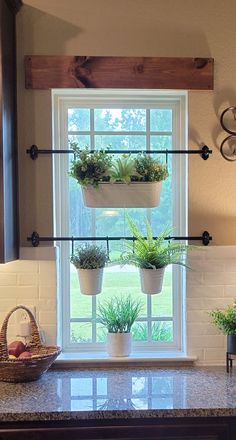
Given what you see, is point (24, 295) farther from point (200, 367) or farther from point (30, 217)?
point (200, 367)

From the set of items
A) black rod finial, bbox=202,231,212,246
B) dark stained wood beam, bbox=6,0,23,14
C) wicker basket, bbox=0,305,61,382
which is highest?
dark stained wood beam, bbox=6,0,23,14

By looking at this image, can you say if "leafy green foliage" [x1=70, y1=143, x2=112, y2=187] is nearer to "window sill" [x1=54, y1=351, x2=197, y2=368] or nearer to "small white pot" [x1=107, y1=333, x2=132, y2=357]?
"small white pot" [x1=107, y1=333, x2=132, y2=357]

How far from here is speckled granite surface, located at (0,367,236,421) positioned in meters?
1.71

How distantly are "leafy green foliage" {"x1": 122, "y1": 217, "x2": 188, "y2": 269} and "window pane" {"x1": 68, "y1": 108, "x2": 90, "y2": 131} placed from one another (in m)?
0.58

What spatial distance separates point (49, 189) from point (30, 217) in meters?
0.16

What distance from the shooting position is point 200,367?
2.22m

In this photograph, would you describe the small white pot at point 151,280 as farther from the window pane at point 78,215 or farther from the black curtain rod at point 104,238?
the window pane at point 78,215

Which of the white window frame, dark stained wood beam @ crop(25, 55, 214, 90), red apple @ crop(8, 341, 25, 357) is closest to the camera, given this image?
red apple @ crop(8, 341, 25, 357)

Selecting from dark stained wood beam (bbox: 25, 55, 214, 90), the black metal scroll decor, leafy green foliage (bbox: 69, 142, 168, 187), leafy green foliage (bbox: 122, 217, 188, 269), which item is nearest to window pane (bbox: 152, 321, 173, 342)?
leafy green foliage (bbox: 122, 217, 188, 269)

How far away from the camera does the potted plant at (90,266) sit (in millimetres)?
2131

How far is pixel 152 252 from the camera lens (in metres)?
2.12

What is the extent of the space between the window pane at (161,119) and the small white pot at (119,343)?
1048 mm

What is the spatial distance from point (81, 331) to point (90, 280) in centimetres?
39

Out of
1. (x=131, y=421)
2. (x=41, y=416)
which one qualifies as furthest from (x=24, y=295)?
(x=131, y=421)
